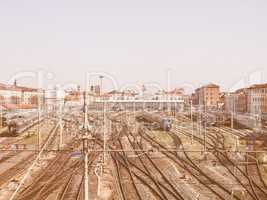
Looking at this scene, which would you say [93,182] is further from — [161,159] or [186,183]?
[161,159]

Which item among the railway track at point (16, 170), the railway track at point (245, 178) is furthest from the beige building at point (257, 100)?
the railway track at point (16, 170)

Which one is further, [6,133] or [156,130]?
[156,130]

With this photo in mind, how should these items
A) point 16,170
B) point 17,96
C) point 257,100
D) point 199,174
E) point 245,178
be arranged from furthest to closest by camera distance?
point 17,96 → point 257,100 → point 16,170 → point 199,174 → point 245,178

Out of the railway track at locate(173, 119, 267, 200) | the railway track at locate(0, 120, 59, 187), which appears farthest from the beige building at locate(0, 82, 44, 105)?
the railway track at locate(173, 119, 267, 200)

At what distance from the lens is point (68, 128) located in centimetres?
3306

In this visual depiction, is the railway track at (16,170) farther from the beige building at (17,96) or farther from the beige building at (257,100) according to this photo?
the beige building at (17,96)

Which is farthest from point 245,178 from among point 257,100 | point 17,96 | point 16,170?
point 17,96

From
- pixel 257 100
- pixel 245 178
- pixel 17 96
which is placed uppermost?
pixel 17 96

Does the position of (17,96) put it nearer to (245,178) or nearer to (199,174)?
(199,174)

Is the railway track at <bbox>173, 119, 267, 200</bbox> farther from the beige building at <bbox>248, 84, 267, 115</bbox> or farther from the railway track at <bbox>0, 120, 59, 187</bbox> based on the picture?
the beige building at <bbox>248, 84, 267, 115</bbox>

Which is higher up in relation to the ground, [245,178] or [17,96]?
[17,96]

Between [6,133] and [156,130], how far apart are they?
14.3 meters

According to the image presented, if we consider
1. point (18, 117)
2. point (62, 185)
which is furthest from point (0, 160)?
point (18, 117)

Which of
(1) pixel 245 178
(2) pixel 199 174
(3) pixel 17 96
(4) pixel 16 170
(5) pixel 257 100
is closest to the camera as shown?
(1) pixel 245 178
